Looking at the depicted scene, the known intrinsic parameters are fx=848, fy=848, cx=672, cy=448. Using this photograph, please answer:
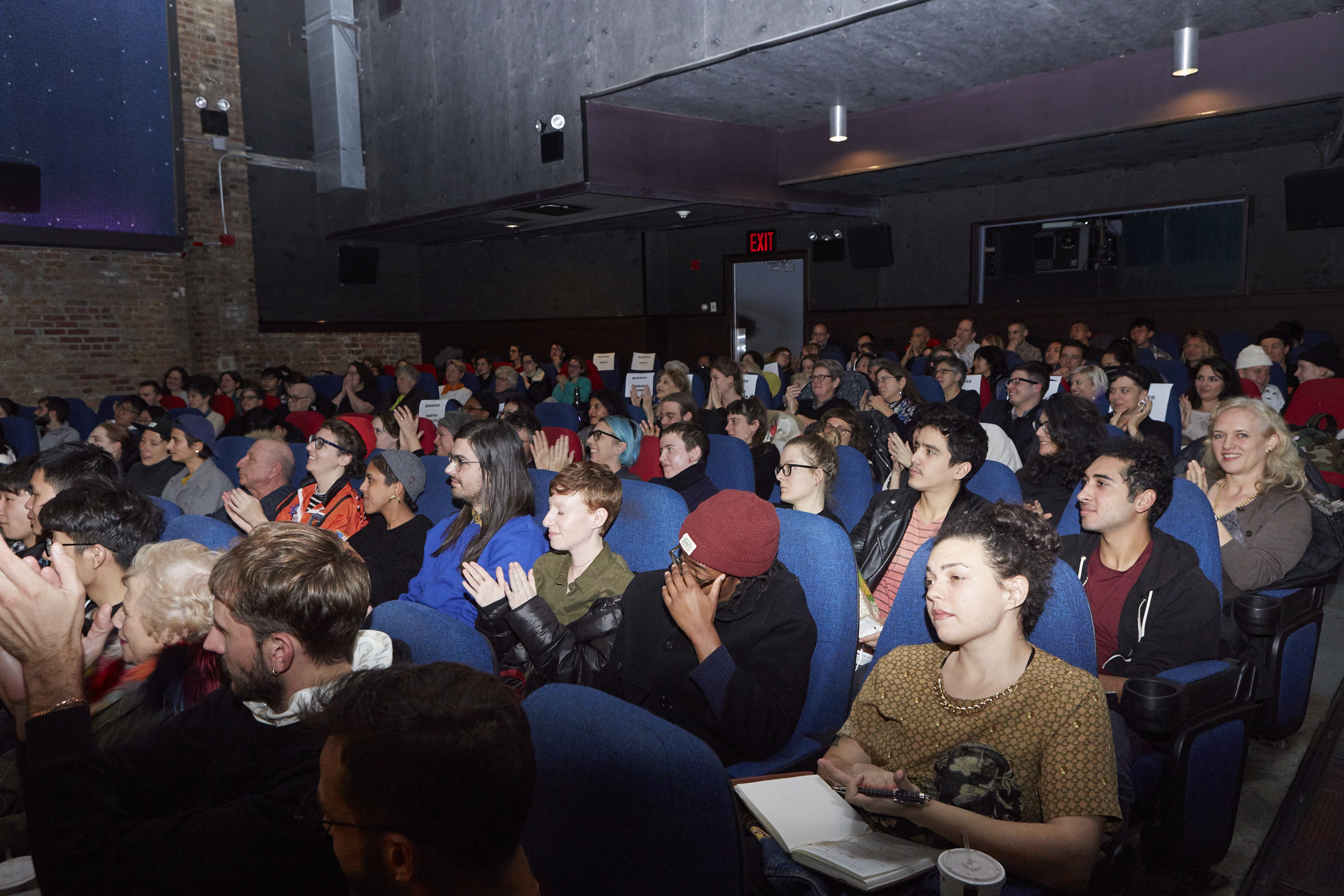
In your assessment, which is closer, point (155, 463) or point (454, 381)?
point (155, 463)

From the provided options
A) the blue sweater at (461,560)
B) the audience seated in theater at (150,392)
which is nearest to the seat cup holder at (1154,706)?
the blue sweater at (461,560)

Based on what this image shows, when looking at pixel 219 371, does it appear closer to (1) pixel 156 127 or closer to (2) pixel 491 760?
(1) pixel 156 127

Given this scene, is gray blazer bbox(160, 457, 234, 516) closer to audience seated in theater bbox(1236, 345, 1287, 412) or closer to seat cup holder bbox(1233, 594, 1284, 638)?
seat cup holder bbox(1233, 594, 1284, 638)

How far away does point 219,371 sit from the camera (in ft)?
34.8

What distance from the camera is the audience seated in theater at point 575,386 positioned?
26.1 feet

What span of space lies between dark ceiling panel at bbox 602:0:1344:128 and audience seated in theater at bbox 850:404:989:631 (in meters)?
3.40

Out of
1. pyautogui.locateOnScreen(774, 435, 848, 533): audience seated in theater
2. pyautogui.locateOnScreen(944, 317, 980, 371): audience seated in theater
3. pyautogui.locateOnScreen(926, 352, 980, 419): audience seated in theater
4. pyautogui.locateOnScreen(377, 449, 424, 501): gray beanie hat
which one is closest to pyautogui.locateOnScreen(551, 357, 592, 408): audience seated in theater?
pyautogui.locateOnScreen(926, 352, 980, 419): audience seated in theater

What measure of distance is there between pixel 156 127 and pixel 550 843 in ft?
37.2

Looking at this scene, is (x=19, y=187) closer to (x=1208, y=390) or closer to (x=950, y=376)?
(x=950, y=376)

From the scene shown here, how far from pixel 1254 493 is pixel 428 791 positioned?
114 inches

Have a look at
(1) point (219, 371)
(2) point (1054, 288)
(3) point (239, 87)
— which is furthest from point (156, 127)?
(2) point (1054, 288)

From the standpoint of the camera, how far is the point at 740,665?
1861 mm

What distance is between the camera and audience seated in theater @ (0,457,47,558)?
2875 millimetres

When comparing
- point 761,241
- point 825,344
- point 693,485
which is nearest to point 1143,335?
point 825,344
